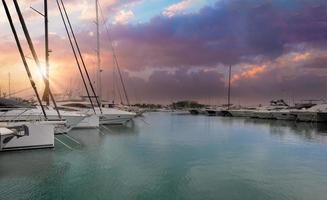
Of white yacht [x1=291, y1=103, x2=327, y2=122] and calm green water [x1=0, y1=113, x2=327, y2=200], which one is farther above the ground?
white yacht [x1=291, y1=103, x2=327, y2=122]

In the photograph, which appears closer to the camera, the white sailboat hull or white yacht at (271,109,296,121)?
the white sailboat hull

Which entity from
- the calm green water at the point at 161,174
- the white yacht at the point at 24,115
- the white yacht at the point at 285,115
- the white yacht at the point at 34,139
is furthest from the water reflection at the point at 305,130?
the white yacht at the point at 34,139

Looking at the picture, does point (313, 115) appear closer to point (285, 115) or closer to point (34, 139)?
point (285, 115)

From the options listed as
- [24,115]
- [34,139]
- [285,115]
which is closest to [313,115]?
[285,115]

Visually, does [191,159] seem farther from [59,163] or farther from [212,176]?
[59,163]

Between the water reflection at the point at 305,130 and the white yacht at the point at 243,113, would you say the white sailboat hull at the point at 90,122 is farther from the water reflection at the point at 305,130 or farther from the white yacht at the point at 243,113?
the white yacht at the point at 243,113

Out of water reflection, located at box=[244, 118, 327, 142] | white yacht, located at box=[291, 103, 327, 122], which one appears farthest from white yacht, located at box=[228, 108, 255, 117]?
water reflection, located at box=[244, 118, 327, 142]

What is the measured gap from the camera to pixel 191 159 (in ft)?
61.2

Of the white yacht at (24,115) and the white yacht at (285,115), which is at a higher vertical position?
the white yacht at (24,115)

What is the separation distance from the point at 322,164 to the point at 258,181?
21.6ft

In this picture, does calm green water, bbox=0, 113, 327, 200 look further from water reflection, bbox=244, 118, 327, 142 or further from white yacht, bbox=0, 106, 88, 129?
water reflection, bbox=244, 118, 327, 142

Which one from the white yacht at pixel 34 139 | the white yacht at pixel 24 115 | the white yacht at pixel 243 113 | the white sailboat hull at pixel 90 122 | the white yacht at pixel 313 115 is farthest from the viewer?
the white yacht at pixel 243 113

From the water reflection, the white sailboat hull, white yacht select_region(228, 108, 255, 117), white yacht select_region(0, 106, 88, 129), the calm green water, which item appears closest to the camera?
the calm green water

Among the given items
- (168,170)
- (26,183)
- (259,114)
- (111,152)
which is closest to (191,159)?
(168,170)
